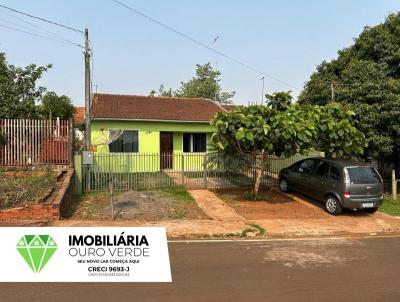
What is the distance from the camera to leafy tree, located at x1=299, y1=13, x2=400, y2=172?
1443cm

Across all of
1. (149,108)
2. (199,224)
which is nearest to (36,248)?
(199,224)

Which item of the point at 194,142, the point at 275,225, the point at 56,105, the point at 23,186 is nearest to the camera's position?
the point at 275,225

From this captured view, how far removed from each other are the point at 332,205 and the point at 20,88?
1632 cm

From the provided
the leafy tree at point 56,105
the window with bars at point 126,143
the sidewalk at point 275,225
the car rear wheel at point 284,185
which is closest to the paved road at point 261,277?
the sidewalk at point 275,225

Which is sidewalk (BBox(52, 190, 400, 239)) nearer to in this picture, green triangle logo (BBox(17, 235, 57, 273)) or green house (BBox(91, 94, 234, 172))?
green triangle logo (BBox(17, 235, 57, 273))

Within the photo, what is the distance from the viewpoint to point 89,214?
11.5 m

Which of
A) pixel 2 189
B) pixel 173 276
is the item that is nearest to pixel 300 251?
pixel 173 276

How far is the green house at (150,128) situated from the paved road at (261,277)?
9.22m

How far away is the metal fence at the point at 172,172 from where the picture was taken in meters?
15.2

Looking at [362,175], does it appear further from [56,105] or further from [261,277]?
[56,105]

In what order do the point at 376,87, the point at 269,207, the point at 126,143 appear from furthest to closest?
the point at 126,143 < the point at 376,87 < the point at 269,207

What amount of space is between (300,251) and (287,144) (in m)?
4.99

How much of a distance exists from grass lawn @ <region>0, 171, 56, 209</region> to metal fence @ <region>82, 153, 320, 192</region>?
194 centimetres

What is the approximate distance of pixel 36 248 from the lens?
15.0 ft
